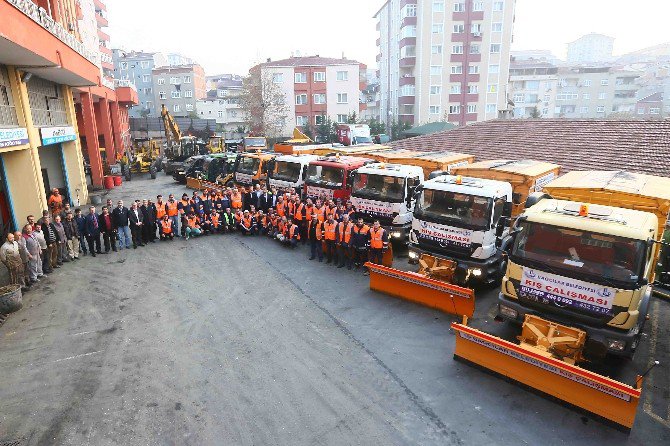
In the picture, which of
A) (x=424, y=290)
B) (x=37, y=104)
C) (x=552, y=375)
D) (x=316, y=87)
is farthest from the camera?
(x=316, y=87)

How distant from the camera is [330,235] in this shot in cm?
1177

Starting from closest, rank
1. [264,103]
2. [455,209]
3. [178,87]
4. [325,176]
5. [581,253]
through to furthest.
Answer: [581,253] < [455,209] < [325,176] < [264,103] < [178,87]

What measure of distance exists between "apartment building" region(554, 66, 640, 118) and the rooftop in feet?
168

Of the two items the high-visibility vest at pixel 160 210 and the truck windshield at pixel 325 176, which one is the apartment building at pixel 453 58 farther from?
the high-visibility vest at pixel 160 210

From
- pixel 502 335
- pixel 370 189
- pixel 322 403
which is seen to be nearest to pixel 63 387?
pixel 322 403

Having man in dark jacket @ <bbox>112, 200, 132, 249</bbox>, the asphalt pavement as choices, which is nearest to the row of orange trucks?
the asphalt pavement

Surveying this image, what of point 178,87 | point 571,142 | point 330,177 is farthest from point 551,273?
point 178,87

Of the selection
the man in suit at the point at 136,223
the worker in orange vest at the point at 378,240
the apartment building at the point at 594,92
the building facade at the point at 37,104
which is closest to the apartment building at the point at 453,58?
the apartment building at the point at 594,92

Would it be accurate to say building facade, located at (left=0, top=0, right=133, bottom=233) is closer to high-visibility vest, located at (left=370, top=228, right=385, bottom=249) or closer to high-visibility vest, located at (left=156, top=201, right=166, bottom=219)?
high-visibility vest, located at (left=156, top=201, right=166, bottom=219)

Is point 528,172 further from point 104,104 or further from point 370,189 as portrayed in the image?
point 104,104

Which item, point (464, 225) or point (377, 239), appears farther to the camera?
point (377, 239)

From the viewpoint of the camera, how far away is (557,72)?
214 feet

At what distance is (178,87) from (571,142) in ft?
213

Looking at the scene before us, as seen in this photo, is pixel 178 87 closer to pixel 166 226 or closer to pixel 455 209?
pixel 166 226
